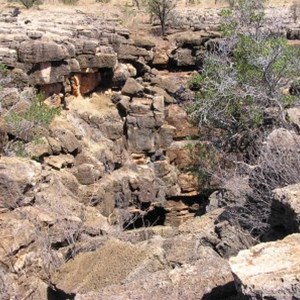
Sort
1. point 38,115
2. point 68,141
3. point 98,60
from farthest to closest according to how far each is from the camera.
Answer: point 98,60 < point 68,141 < point 38,115

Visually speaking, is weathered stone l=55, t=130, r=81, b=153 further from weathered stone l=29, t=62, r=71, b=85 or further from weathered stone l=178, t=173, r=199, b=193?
weathered stone l=178, t=173, r=199, b=193

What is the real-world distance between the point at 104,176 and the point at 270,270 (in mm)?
12534

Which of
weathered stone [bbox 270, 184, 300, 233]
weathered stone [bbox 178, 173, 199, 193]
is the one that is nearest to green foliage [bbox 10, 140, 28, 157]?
weathered stone [bbox 178, 173, 199, 193]

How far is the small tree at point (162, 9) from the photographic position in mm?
28641

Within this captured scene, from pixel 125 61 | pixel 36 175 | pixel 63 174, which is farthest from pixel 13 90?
pixel 125 61

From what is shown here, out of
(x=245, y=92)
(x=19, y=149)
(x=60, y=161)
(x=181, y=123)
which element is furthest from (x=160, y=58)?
(x=19, y=149)

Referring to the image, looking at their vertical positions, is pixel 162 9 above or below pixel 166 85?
above

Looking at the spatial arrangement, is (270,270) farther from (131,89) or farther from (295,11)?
(295,11)

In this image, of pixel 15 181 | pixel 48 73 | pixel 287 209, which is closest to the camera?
pixel 287 209

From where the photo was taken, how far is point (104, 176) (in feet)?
52.9

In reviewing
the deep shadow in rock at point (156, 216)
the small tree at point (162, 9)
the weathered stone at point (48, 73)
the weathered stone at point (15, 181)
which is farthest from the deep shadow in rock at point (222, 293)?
the small tree at point (162, 9)

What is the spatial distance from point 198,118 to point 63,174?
5069 mm

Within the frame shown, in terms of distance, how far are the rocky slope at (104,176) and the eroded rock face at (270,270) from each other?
0.92 m

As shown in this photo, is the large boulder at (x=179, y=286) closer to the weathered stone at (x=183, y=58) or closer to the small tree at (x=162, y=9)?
the weathered stone at (x=183, y=58)
